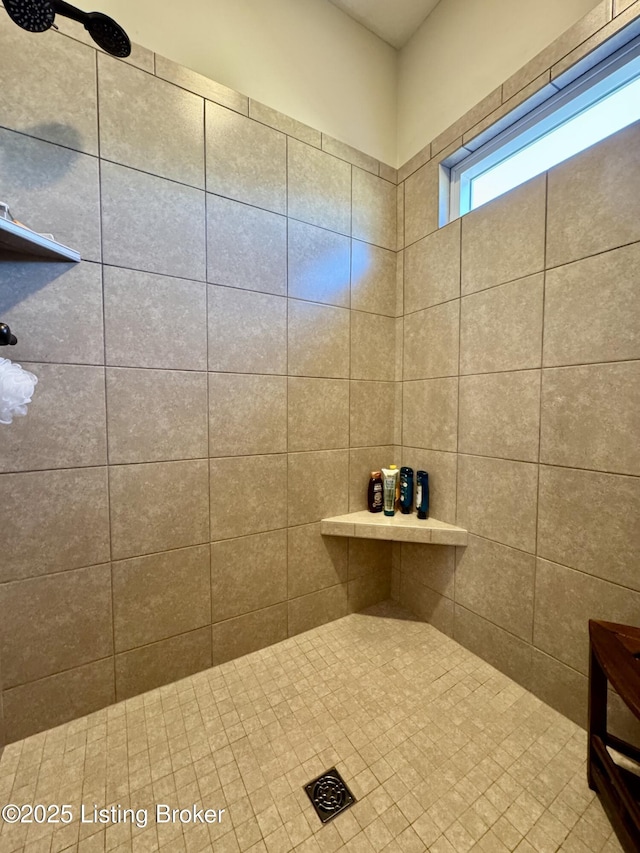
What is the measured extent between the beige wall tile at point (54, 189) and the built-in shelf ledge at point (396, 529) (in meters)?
1.26

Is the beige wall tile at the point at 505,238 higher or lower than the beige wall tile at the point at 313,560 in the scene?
higher

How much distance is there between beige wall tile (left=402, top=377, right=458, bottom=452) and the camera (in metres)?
1.36

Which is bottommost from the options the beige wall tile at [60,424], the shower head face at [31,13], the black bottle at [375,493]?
the black bottle at [375,493]

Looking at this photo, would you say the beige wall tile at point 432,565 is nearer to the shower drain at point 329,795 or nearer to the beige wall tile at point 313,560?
the beige wall tile at point 313,560

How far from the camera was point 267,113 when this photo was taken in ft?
4.08

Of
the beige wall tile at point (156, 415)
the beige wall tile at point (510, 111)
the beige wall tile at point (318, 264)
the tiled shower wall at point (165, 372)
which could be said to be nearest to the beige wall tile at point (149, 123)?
the tiled shower wall at point (165, 372)

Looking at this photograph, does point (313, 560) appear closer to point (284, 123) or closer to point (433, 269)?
point (433, 269)

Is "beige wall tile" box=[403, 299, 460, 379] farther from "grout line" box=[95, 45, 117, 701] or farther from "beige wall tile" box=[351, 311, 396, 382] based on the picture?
"grout line" box=[95, 45, 117, 701]

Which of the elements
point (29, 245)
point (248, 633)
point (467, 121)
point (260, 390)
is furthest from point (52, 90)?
point (248, 633)

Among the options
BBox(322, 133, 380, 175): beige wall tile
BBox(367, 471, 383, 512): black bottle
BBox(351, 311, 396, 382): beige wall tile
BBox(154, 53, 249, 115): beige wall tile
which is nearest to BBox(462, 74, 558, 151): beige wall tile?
BBox(322, 133, 380, 175): beige wall tile

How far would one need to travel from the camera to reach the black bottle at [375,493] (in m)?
1.52

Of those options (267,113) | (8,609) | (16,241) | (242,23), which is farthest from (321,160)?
(8,609)

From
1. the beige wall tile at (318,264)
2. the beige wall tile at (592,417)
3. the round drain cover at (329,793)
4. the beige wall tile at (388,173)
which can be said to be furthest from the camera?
the beige wall tile at (388,173)

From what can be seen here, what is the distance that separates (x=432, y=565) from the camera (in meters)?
1.47
